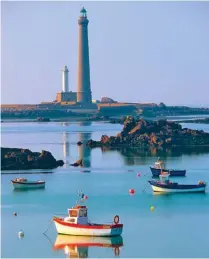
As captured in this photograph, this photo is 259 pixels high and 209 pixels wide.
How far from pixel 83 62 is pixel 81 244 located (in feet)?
255

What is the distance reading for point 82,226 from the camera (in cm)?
1773

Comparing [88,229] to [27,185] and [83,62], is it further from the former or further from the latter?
[83,62]

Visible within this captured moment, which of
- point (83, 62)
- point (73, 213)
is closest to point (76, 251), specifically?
point (73, 213)

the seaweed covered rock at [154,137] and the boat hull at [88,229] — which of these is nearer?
the boat hull at [88,229]

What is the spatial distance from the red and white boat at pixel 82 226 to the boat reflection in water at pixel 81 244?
0.10 m

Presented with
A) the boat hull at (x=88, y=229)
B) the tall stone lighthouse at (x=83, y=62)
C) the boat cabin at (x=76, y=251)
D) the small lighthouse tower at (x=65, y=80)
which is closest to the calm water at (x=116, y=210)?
the boat cabin at (x=76, y=251)

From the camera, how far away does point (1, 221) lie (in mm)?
19609

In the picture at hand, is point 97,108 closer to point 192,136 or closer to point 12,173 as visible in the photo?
point 192,136

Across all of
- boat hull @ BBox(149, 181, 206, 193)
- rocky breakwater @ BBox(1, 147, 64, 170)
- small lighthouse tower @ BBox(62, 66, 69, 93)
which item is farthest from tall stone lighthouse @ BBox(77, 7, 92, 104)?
boat hull @ BBox(149, 181, 206, 193)

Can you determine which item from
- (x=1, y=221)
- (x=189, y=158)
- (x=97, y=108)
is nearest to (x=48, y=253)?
(x=1, y=221)

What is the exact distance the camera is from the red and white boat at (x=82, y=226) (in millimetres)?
17484

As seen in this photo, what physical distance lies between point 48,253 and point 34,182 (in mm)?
8970

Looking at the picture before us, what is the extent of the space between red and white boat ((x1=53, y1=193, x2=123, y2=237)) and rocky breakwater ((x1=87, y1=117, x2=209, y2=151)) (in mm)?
24392

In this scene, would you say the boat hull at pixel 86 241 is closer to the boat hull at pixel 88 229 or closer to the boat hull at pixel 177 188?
the boat hull at pixel 88 229
